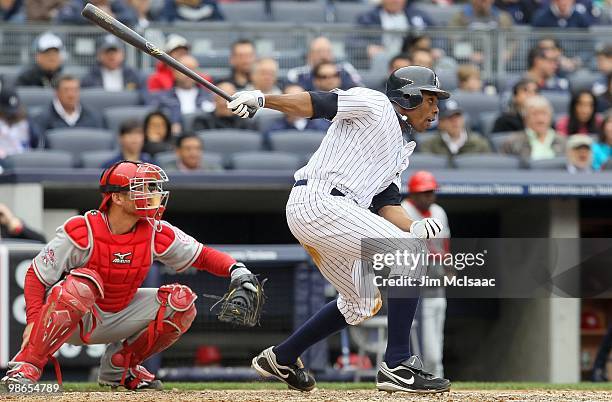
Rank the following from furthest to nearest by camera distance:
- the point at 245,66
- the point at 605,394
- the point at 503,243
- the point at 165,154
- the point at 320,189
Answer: the point at 245,66 → the point at 165,154 → the point at 503,243 → the point at 605,394 → the point at 320,189

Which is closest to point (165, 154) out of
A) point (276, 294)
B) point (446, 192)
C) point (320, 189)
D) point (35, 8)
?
point (276, 294)

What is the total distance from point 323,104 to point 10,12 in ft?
24.3

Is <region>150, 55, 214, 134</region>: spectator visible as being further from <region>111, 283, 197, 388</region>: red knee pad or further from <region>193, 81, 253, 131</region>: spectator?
<region>111, 283, 197, 388</region>: red knee pad

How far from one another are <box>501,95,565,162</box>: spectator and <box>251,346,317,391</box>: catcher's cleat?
4583mm

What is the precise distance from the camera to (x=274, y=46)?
449 inches

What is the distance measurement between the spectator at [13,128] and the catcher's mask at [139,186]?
3946 mm

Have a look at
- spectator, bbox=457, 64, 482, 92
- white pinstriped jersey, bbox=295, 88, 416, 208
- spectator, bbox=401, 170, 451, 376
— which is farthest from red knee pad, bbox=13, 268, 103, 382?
spectator, bbox=457, 64, 482, 92

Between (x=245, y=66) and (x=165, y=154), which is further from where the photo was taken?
(x=245, y=66)

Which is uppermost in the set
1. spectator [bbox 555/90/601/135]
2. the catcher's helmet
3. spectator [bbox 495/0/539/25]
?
spectator [bbox 495/0/539/25]

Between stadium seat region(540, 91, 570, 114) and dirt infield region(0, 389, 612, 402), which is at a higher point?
stadium seat region(540, 91, 570, 114)

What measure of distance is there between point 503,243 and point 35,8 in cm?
646

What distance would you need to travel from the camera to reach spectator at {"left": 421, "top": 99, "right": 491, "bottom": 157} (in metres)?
9.96

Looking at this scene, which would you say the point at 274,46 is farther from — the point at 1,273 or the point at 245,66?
the point at 1,273

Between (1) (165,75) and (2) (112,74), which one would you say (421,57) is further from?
(2) (112,74)
